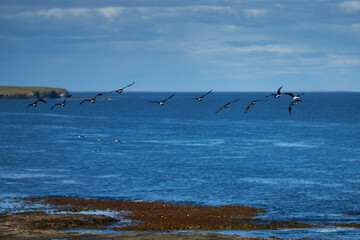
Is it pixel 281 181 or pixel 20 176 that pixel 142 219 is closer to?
pixel 281 181

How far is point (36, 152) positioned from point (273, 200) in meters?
56.9

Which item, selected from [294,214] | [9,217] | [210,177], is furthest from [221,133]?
[9,217]

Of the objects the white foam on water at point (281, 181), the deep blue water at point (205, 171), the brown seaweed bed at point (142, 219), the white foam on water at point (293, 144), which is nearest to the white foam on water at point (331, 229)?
the deep blue water at point (205, 171)

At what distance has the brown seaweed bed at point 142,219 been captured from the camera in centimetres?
4403

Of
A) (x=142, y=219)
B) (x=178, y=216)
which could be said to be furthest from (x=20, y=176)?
(x=178, y=216)

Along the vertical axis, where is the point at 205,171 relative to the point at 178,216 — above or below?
above

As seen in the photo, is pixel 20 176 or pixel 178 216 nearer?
pixel 178 216

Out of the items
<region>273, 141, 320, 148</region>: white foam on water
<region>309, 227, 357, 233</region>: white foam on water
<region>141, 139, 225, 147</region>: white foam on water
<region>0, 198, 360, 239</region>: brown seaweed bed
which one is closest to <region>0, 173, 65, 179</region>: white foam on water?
<region>0, 198, 360, 239</region>: brown seaweed bed

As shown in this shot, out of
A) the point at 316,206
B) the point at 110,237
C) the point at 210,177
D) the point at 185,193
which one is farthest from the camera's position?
the point at 210,177

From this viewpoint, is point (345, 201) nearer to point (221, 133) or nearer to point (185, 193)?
point (185, 193)

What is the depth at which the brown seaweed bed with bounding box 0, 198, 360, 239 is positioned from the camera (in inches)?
1734

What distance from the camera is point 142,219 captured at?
158ft

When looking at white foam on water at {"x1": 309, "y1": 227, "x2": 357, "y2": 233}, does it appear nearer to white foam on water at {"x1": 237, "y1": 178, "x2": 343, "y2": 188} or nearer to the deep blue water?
the deep blue water

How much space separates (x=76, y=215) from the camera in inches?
1855
